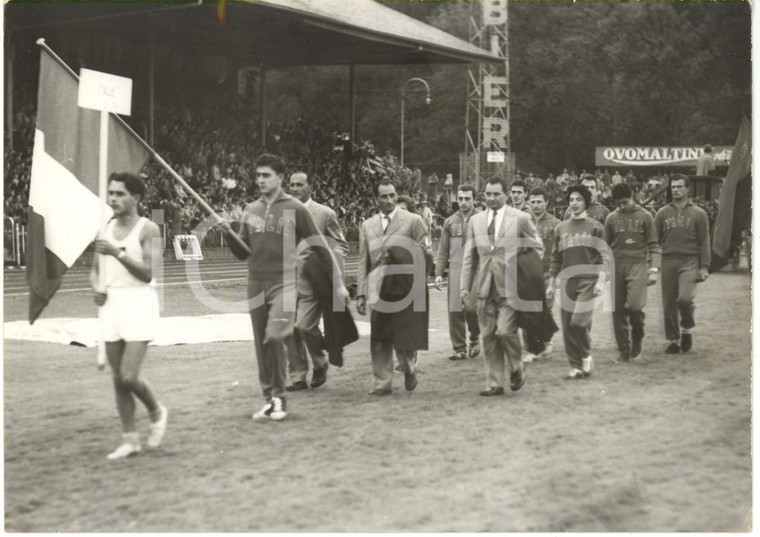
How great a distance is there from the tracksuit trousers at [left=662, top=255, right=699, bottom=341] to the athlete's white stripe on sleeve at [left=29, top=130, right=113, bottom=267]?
578cm

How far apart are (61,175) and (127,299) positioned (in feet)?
3.96

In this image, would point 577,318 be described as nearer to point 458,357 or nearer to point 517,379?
point 517,379

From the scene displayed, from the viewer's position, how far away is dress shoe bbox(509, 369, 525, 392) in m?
8.27

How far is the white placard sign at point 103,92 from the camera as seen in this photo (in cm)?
595

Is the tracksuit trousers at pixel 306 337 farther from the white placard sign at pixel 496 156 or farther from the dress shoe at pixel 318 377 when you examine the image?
the white placard sign at pixel 496 156

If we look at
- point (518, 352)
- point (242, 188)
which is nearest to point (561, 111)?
point (242, 188)

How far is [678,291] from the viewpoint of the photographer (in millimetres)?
10211

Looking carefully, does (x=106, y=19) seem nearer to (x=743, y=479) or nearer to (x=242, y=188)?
(x=242, y=188)

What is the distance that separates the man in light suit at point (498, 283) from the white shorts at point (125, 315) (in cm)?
313

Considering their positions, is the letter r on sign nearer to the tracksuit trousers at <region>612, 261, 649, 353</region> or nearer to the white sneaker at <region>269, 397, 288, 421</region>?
the tracksuit trousers at <region>612, 261, 649, 353</region>

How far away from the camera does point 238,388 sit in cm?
834

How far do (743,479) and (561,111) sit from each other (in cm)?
1190

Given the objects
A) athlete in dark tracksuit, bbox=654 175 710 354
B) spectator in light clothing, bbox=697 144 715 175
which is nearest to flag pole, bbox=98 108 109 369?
athlete in dark tracksuit, bbox=654 175 710 354

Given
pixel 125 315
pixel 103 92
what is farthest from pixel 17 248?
pixel 125 315
